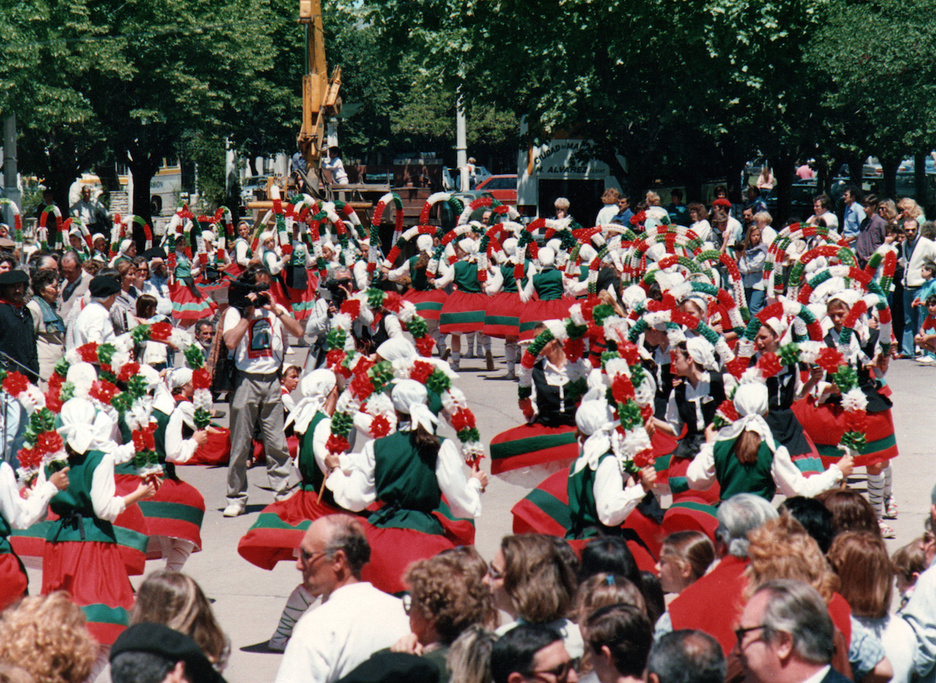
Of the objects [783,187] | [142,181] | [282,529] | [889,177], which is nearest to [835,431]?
[282,529]

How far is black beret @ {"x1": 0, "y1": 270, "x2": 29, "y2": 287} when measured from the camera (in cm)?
919

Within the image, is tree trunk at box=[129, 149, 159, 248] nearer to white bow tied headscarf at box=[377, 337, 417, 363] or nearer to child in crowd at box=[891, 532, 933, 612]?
white bow tied headscarf at box=[377, 337, 417, 363]

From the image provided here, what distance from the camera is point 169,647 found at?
11.6 ft

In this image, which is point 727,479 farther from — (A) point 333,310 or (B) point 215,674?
(A) point 333,310

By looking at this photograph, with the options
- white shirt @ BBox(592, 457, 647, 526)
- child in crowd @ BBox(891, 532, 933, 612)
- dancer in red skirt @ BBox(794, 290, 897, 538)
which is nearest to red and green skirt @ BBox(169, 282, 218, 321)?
dancer in red skirt @ BBox(794, 290, 897, 538)

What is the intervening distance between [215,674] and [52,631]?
0.52 metres

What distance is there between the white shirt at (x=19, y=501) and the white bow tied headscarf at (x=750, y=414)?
133 inches

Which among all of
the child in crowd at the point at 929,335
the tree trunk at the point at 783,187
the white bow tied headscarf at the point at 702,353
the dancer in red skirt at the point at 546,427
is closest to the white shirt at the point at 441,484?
the dancer in red skirt at the point at 546,427

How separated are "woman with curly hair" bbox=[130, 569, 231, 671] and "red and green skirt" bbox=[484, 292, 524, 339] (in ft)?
32.7

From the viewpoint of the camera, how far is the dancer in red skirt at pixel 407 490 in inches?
231

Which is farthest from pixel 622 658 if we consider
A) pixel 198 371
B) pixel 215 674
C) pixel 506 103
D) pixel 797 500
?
pixel 506 103

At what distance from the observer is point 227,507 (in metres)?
9.30

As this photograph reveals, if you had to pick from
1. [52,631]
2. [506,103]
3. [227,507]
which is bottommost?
[227,507]

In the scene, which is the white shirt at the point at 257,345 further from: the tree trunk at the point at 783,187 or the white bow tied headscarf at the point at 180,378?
the tree trunk at the point at 783,187
